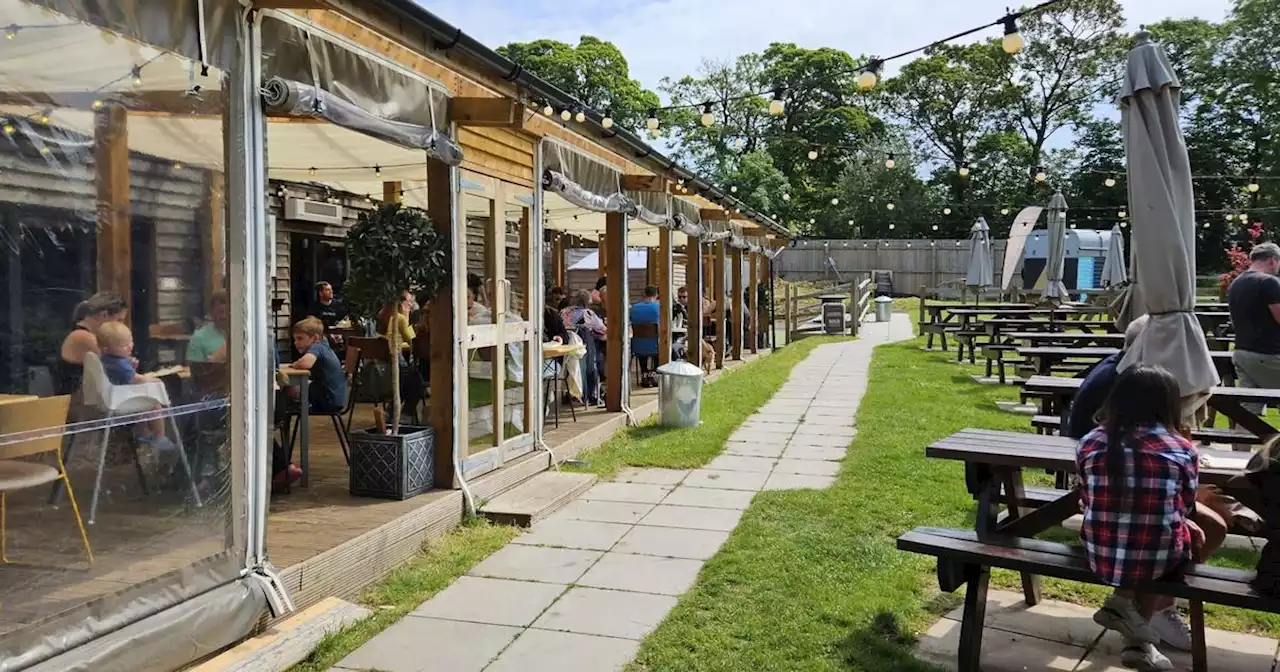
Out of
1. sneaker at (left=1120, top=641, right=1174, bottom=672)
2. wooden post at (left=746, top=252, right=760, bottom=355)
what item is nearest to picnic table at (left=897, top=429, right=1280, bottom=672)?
sneaker at (left=1120, top=641, right=1174, bottom=672)

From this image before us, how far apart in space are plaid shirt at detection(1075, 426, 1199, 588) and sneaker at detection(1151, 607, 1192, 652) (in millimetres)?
592

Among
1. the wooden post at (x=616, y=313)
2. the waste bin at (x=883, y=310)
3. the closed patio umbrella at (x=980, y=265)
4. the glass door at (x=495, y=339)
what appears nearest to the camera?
the glass door at (x=495, y=339)

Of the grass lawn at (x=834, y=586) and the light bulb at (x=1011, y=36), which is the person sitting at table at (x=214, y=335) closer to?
the grass lawn at (x=834, y=586)

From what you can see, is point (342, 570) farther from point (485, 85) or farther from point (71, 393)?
point (485, 85)

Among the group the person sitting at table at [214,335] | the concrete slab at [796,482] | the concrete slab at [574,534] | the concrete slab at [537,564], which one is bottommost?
the concrete slab at [537,564]

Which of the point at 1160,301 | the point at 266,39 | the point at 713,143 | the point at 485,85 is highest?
the point at 713,143

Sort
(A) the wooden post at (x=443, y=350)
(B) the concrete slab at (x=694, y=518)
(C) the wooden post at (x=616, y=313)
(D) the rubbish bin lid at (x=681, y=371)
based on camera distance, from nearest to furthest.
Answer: (A) the wooden post at (x=443, y=350) → (B) the concrete slab at (x=694, y=518) → (D) the rubbish bin lid at (x=681, y=371) → (C) the wooden post at (x=616, y=313)

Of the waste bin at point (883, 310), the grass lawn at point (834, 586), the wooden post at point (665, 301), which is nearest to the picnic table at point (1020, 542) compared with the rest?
the grass lawn at point (834, 586)

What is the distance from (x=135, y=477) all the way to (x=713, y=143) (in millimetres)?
40055

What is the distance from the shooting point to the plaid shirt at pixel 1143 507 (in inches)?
114

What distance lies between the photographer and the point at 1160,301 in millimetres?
4332

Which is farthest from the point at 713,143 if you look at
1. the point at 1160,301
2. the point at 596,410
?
the point at 1160,301

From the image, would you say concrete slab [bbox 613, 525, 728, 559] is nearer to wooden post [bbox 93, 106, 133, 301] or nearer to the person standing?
wooden post [bbox 93, 106, 133, 301]

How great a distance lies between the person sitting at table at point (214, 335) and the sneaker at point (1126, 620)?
347 centimetres
